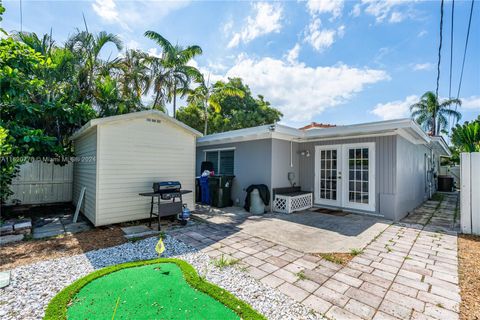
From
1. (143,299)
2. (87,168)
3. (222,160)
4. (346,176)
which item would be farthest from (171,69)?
(143,299)

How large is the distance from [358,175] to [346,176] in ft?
1.11

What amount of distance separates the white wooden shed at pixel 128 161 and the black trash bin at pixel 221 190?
4.43ft

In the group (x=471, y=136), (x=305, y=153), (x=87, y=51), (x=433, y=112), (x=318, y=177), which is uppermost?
(x=433, y=112)

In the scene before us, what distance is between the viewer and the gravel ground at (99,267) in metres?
2.18

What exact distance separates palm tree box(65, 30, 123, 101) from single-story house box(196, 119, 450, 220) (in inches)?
215

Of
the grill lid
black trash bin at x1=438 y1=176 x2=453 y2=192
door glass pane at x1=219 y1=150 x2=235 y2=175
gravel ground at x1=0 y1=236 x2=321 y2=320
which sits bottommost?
gravel ground at x1=0 y1=236 x2=321 y2=320

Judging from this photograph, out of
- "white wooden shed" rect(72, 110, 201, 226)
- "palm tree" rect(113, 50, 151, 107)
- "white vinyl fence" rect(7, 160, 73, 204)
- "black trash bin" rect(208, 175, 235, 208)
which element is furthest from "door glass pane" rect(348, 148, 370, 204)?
"white vinyl fence" rect(7, 160, 73, 204)

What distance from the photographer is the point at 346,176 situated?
6859mm

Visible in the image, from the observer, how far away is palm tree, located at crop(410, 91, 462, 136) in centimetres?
1795

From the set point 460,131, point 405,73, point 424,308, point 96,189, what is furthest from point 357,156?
point 96,189

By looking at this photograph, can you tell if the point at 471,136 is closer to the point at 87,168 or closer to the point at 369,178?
the point at 369,178

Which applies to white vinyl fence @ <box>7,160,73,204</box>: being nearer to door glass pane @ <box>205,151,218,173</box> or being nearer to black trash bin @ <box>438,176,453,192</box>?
door glass pane @ <box>205,151,218,173</box>

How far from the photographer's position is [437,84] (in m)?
7.57

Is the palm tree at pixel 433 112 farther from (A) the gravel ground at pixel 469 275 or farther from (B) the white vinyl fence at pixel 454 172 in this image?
(A) the gravel ground at pixel 469 275
